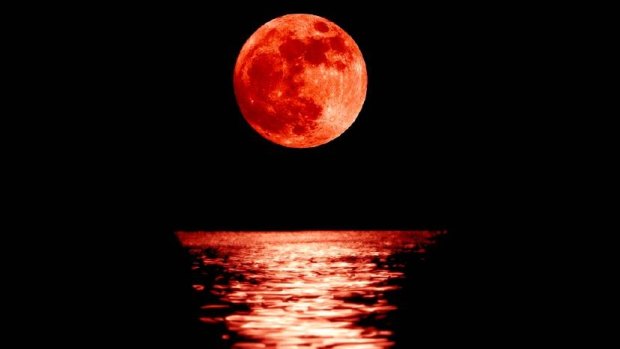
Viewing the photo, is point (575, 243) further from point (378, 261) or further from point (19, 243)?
point (19, 243)

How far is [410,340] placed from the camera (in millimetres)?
12320

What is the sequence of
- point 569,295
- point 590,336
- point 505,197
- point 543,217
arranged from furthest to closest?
1. point 505,197
2. point 543,217
3. point 569,295
4. point 590,336

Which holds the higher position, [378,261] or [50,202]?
[50,202]

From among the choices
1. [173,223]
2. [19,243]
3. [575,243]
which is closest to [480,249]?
[575,243]

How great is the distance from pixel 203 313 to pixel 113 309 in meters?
1.70

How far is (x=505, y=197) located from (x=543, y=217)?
13655 mm

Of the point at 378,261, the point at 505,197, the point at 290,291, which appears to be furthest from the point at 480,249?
the point at 505,197

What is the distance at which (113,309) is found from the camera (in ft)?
50.0

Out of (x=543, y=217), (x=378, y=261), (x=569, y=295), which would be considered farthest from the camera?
(x=543, y=217)

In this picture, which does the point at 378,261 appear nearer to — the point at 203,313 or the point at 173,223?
the point at 203,313

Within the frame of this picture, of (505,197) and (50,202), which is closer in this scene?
(50,202)

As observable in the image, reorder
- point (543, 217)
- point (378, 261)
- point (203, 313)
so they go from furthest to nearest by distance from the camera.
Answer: point (543, 217) < point (378, 261) < point (203, 313)

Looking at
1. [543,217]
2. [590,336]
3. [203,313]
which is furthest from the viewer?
[543,217]

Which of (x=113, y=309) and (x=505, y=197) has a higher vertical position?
(x=505, y=197)
